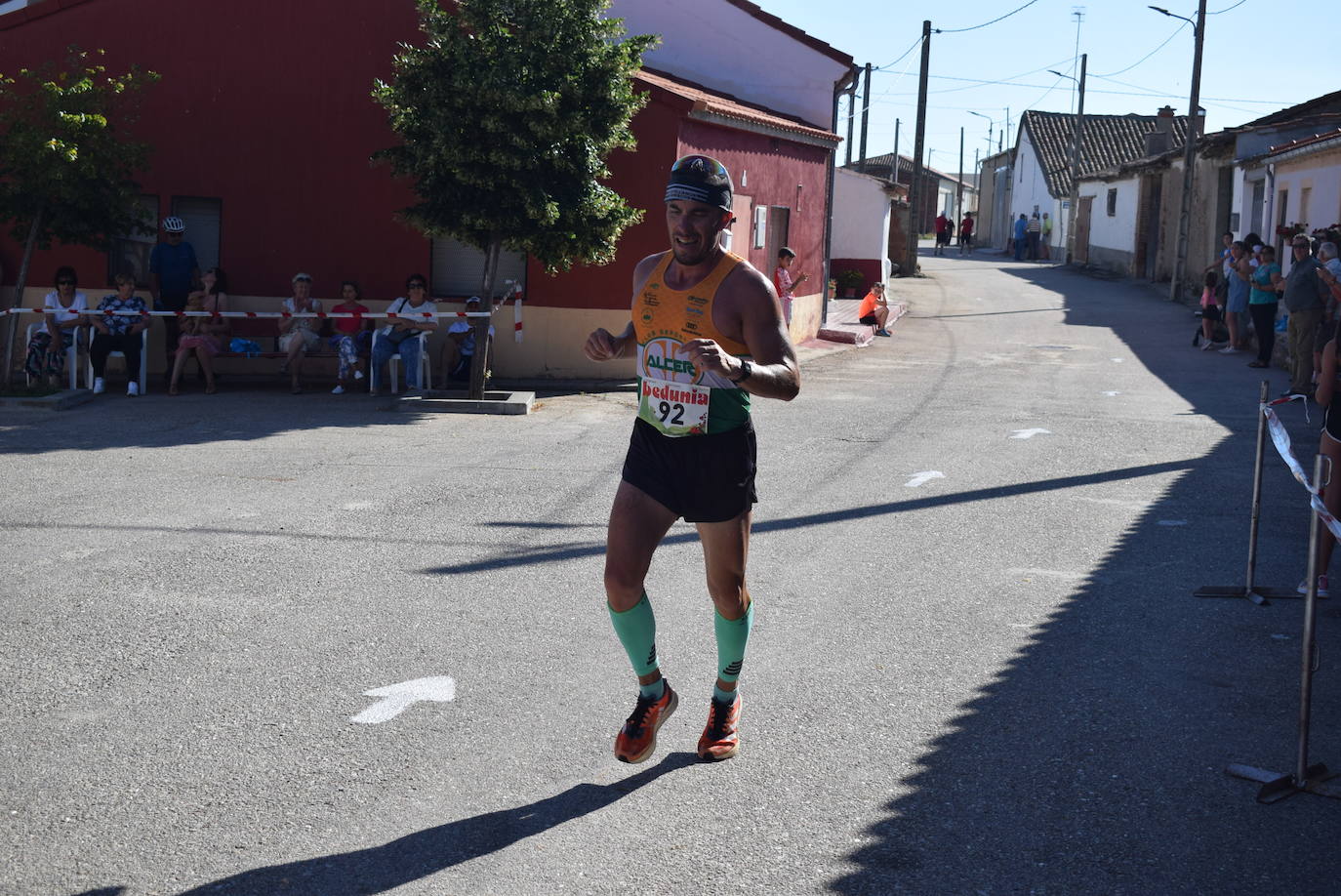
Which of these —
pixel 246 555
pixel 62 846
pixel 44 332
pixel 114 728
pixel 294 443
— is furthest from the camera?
pixel 44 332

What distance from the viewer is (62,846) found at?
3998 millimetres

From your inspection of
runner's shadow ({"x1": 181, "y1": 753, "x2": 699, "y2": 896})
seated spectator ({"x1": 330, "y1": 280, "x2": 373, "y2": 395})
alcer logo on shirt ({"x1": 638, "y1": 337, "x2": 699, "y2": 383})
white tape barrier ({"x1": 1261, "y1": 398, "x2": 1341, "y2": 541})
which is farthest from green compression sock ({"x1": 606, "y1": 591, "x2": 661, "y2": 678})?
seated spectator ({"x1": 330, "y1": 280, "x2": 373, "y2": 395})

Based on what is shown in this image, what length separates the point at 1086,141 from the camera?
60438mm

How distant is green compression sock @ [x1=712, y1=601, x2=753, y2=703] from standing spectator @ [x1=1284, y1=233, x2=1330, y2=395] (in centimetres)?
1272

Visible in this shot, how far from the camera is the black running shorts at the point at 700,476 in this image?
474 centimetres

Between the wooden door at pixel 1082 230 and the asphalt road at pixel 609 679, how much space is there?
40264 millimetres

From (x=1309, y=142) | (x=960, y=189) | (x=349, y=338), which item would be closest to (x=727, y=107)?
(x=349, y=338)

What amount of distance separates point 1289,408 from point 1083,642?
10.1 m

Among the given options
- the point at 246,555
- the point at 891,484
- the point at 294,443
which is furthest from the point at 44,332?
the point at 891,484

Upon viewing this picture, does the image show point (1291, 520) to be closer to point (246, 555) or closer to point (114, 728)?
point (246, 555)

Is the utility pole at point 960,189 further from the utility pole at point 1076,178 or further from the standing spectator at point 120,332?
the standing spectator at point 120,332

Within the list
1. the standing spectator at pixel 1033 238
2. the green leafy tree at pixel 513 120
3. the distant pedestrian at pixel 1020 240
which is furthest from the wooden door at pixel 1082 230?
the green leafy tree at pixel 513 120

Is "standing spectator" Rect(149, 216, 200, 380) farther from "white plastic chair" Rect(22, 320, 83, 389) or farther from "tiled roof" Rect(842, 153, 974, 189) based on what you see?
"tiled roof" Rect(842, 153, 974, 189)

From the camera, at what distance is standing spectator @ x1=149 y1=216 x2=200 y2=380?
1583 cm
